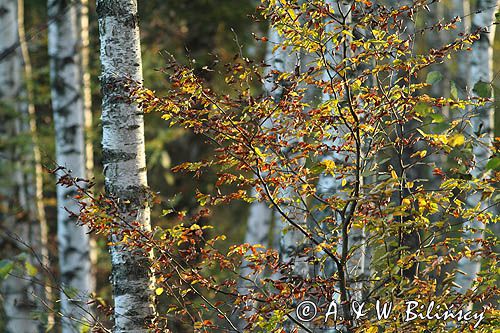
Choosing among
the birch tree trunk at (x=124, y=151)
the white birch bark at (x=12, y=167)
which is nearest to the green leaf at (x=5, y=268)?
the birch tree trunk at (x=124, y=151)

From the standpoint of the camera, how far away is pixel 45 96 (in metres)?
10.2

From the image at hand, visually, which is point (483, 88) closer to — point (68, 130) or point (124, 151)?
point (124, 151)

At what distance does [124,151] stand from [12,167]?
16.4 ft

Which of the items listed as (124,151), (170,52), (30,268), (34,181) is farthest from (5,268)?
(170,52)

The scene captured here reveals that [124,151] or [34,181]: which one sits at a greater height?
[34,181]

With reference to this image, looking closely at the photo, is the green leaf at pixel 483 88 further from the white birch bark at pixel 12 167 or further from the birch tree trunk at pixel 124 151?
the white birch bark at pixel 12 167

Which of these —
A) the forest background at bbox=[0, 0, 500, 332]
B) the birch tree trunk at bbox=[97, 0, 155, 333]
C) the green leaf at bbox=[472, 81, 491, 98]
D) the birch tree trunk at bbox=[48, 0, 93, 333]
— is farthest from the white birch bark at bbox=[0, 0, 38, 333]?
the green leaf at bbox=[472, 81, 491, 98]

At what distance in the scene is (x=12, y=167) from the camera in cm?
838

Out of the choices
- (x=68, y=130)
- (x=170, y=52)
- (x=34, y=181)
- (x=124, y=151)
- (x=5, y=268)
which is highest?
(x=170, y=52)

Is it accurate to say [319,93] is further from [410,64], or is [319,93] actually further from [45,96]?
[45,96]

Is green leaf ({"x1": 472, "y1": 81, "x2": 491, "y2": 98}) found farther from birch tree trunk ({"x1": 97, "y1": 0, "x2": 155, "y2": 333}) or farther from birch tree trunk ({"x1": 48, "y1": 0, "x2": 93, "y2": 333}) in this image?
birch tree trunk ({"x1": 48, "y1": 0, "x2": 93, "y2": 333})

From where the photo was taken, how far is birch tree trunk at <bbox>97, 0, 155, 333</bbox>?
12.6ft

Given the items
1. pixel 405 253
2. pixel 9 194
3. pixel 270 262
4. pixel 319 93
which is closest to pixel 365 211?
pixel 405 253

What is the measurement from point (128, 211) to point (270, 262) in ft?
2.75
